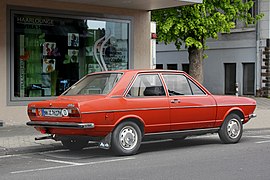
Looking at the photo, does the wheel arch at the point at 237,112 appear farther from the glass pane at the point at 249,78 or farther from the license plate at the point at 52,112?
the glass pane at the point at 249,78

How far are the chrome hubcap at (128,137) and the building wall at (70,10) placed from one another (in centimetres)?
574

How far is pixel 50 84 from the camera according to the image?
15719 mm

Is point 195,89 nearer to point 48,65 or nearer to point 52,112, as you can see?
point 52,112

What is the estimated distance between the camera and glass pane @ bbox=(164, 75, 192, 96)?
34.8 ft

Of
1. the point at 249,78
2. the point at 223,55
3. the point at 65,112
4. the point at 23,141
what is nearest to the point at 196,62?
the point at 249,78

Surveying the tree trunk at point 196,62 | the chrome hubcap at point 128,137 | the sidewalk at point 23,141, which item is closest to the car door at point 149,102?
the chrome hubcap at point 128,137

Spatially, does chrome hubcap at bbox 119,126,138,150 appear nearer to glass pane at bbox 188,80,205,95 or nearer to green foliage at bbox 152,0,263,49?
glass pane at bbox 188,80,205,95

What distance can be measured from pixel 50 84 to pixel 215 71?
16766 millimetres

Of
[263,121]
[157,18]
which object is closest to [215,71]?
[157,18]

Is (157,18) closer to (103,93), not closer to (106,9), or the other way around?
(106,9)

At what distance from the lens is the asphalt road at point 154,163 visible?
7.90m

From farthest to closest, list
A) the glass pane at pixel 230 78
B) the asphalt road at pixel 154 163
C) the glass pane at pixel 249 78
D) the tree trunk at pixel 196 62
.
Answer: the glass pane at pixel 230 78
the glass pane at pixel 249 78
the tree trunk at pixel 196 62
the asphalt road at pixel 154 163

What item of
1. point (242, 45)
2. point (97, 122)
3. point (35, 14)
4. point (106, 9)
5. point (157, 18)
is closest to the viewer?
point (97, 122)

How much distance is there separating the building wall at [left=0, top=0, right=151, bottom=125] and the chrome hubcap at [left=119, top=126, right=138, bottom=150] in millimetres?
5743
